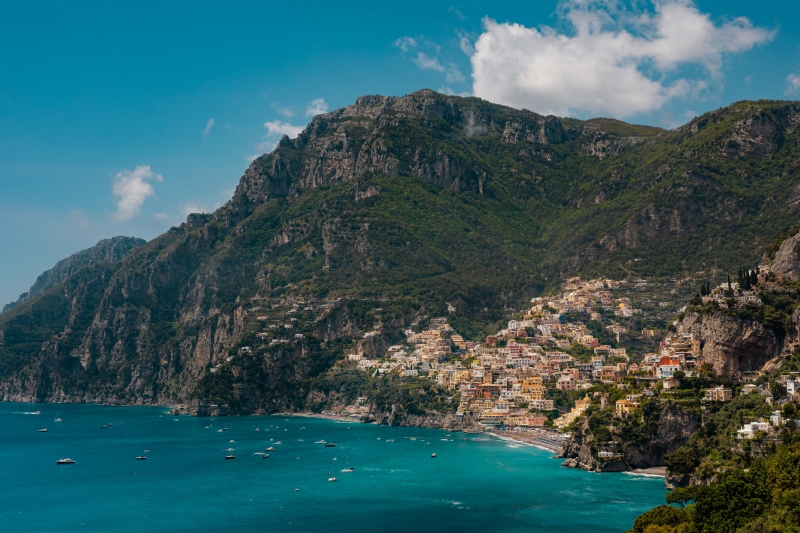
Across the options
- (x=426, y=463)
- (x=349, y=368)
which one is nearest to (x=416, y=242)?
(x=349, y=368)

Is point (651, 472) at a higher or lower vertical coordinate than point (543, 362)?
lower

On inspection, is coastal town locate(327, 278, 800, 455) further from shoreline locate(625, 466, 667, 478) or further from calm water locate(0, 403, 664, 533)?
calm water locate(0, 403, 664, 533)

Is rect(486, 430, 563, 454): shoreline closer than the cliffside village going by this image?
No

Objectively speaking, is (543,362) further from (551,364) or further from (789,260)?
(789,260)

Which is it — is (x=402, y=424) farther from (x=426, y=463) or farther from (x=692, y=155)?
(x=692, y=155)

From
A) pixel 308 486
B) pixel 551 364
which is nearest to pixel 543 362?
pixel 551 364

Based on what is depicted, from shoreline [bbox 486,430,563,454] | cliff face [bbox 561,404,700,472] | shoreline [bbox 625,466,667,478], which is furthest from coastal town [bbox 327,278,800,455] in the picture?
shoreline [bbox 625,466,667,478]
